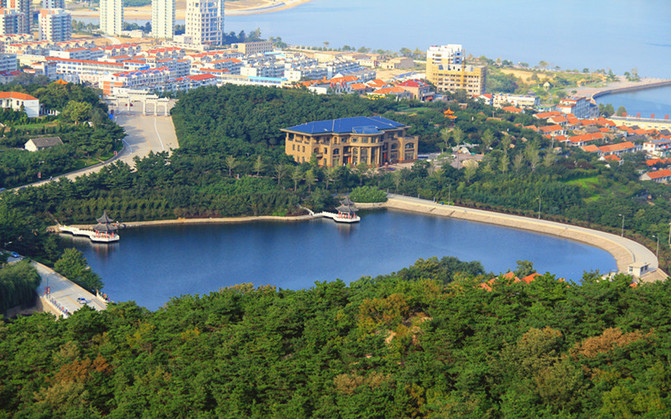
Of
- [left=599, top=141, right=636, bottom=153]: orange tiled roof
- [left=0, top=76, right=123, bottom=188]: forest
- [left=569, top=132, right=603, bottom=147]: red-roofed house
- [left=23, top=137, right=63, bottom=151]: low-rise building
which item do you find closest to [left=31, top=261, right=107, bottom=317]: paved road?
[left=0, top=76, right=123, bottom=188]: forest

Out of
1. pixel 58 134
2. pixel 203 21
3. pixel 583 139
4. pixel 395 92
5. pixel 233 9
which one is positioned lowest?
pixel 583 139

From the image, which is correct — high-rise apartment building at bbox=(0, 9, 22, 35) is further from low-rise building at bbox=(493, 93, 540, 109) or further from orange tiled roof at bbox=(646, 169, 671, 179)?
orange tiled roof at bbox=(646, 169, 671, 179)

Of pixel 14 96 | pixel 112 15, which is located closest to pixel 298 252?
pixel 14 96

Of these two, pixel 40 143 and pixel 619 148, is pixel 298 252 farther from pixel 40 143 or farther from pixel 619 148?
pixel 619 148

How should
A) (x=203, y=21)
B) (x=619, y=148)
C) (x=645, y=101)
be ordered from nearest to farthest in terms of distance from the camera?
(x=619, y=148) → (x=645, y=101) → (x=203, y=21)

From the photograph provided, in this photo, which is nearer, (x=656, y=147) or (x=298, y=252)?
(x=298, y=252)

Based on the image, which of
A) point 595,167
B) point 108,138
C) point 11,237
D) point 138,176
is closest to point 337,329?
point 11,237
